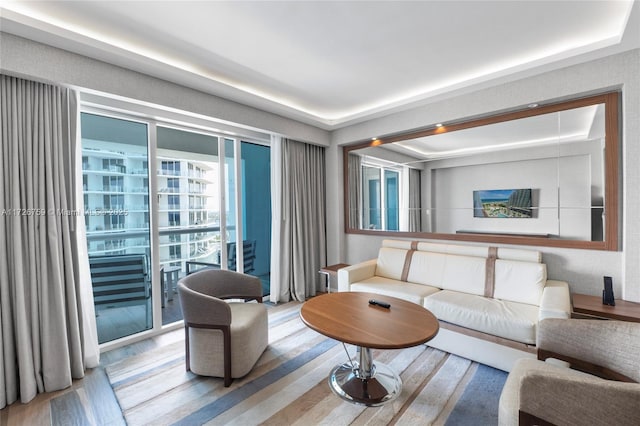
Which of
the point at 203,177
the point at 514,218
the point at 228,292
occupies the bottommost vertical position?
the point at 228,292

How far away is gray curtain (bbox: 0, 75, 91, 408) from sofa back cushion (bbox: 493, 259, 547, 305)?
3752 millimetres

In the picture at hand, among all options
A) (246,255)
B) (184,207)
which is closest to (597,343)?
(246,255)

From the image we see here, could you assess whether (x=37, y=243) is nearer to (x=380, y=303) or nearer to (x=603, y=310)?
(x=380, y=303)

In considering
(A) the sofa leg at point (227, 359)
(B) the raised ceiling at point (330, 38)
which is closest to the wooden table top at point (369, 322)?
(A) the sofa leg at point (227, 359)

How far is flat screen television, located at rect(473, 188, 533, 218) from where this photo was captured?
9.43ft

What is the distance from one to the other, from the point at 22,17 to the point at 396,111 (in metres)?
3.36

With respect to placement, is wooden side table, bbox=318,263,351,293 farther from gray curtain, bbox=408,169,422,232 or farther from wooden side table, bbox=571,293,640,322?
wooden side table, bbox=571,293,640,322

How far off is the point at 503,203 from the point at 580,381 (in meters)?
2.19

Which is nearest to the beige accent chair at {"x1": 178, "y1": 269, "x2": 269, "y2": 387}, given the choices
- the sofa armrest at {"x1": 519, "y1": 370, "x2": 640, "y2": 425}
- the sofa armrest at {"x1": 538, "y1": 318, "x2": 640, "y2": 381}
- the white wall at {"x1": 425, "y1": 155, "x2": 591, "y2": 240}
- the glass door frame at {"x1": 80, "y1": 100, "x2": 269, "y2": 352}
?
the glass door frame at {"x1": 80, "y1": 100, "x2": 269, "y2": 352}

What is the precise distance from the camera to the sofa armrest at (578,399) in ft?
3.59

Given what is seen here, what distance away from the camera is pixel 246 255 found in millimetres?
3934

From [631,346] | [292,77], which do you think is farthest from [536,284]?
[292,77]

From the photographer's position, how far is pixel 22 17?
1.82 meters

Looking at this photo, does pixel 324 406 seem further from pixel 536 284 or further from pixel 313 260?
pixel 313 260
